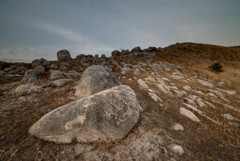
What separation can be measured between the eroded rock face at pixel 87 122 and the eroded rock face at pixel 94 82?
7.01ft

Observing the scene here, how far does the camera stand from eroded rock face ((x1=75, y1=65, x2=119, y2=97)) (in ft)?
18.5

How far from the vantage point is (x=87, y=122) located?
3.11 metres

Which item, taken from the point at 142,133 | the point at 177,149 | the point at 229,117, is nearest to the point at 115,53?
the point at 229,117

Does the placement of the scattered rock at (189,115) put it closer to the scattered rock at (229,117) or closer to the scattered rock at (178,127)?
the scattered rock at (178,127)

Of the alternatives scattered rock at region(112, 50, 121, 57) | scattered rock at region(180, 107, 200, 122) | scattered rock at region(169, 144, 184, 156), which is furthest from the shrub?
scattered rock at region(112, 50, 121, 57)

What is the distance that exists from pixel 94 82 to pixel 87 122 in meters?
3.03

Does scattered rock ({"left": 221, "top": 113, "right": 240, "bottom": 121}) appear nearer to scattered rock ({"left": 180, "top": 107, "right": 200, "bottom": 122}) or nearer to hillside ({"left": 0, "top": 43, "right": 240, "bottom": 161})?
hillside ({"left": 0, "top": 43, "right": 240, "bottom": 161})

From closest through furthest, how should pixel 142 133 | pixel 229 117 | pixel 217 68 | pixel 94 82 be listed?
1. pixel 142 133
2. pixel 229 117
3. pixel 94 82
4. pixel 217 68

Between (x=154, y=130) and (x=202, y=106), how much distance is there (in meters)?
5.14

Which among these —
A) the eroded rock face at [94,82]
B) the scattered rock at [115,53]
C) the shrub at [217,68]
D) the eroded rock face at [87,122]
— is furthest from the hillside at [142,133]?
the scattered rock at [115,53]

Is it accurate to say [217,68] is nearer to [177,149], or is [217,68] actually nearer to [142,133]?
[177,149]

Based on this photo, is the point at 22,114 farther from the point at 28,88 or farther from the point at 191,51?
the point at 191,51

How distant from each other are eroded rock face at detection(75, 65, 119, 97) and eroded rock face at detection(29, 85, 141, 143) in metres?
2.14

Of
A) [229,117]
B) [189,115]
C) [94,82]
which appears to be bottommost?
[229,117]
